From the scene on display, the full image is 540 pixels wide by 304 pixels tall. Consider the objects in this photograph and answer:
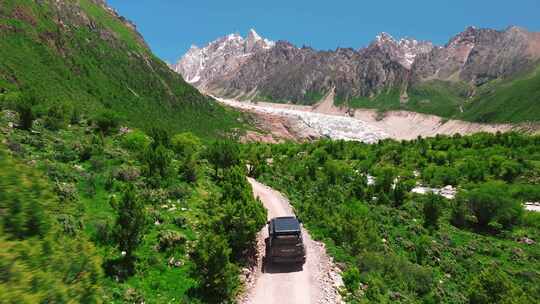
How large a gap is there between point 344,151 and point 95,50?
91.2 metres

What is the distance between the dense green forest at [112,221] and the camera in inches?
288

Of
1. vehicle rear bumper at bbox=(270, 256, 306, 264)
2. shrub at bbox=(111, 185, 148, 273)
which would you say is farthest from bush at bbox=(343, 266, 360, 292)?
shrub at bbox=(111, 185, 148, 273)

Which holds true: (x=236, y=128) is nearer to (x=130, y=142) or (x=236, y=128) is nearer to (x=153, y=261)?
(x=130, y=142)

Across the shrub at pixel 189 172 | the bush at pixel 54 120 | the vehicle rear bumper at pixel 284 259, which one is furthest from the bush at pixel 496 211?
the bush at pixel 54 120

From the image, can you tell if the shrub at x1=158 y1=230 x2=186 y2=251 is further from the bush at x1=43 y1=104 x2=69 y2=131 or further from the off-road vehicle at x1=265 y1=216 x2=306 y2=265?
the bush at x1=43 y1=104 x2=69 y2=131

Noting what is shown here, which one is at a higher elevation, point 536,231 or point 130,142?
point 130,142

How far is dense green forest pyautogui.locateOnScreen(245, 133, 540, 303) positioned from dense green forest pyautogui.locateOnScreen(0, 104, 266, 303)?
282 inches

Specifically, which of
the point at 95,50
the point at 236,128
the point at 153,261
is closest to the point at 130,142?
the point at 153,261

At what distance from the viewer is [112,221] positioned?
739 inches

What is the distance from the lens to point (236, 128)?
147250 millimetres

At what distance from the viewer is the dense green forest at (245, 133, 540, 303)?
21656 mm

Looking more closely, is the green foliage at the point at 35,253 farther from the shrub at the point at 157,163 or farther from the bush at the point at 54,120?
the bush at the point at 54,120

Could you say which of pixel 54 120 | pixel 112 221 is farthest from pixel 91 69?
pixel 112 221

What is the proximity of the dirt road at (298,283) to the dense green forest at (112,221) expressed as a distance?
1.25 meters
